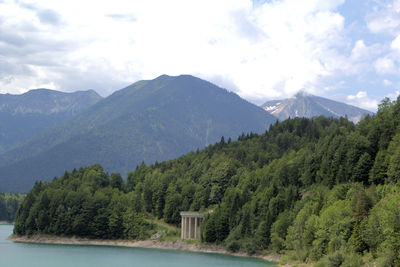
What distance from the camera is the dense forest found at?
89.8 metres

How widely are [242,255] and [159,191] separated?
55.5 m

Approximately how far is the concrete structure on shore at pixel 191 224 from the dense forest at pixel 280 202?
787 cm

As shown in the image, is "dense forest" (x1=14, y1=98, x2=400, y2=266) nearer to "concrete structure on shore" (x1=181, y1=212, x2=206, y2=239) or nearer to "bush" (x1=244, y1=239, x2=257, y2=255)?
Answer: "bush" (x1=244, y1=239, x2=257, y2=255)

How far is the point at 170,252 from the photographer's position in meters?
146

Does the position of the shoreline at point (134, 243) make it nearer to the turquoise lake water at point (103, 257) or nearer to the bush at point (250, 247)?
the bush at point (250, 247)

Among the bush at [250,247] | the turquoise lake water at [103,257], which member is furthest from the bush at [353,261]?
the bush at [250,247]

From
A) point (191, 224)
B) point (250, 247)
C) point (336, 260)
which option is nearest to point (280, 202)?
point (250, 247)

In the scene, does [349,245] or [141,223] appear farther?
[141,223]

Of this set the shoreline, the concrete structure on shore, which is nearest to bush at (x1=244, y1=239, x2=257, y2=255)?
the shoreline

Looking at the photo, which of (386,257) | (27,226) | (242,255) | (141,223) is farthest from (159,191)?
(386,257)

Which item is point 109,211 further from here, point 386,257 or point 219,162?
point 386,257

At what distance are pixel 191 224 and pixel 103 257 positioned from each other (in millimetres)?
32486

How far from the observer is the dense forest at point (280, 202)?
89750 mm

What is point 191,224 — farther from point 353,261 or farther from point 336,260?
point 353,261
